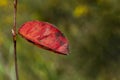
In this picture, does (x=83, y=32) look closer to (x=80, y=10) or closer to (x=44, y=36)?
(x=80, y=10)

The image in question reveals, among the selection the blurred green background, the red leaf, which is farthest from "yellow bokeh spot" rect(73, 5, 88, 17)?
the red leaf

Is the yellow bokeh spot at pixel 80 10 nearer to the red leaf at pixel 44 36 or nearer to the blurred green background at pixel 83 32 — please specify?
the blurred green background at pixel 83 32

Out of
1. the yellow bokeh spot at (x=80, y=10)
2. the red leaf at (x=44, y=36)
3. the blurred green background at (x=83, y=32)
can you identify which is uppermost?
the red leaf at (x=44, y=36)

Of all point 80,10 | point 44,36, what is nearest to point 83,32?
point 80,10

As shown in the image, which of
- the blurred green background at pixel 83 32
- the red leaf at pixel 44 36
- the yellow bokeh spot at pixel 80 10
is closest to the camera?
the red leaf at pixel 44 36

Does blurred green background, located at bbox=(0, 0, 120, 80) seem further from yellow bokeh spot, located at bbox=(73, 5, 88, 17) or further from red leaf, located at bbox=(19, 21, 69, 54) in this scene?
red leaf, located at bbox=(19, 21, 69, 54)

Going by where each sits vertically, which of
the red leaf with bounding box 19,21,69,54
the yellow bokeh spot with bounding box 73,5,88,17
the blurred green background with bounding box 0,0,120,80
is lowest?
the blurred green background with bounding box 0,0,120,80

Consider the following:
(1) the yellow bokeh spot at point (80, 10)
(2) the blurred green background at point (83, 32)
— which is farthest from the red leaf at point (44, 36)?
(1) the yellow bokeh spot at point (80, 10)

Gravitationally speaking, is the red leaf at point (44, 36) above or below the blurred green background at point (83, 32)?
above

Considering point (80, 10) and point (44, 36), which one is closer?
point (44, 36)

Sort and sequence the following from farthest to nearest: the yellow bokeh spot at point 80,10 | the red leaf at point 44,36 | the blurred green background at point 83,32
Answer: the yellow bokeh spot at point 80,10, the blurred green background at point 83,32, the red leaf at point 44,36
